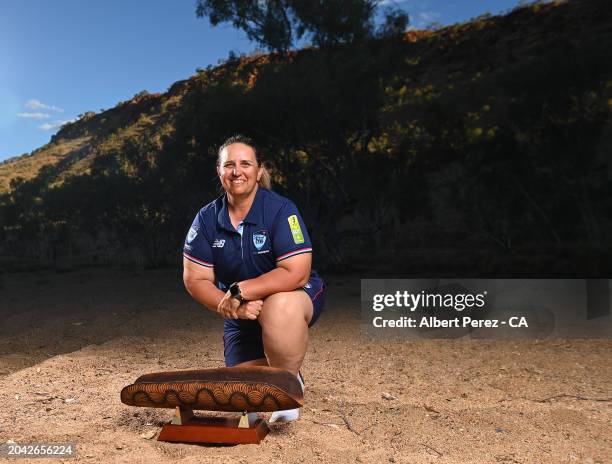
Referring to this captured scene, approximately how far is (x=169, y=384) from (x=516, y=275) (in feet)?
34.6

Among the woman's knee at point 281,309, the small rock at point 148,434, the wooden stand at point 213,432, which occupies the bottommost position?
the small rock at point 148,434

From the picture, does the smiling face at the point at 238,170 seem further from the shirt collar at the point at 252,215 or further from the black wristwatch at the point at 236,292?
the black wristwatch at the point at 236,292

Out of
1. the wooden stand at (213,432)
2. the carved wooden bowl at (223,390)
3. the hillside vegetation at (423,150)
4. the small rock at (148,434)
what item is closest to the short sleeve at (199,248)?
the carved wooden bowl at (223,390)

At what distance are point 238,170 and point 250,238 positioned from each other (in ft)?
1.22

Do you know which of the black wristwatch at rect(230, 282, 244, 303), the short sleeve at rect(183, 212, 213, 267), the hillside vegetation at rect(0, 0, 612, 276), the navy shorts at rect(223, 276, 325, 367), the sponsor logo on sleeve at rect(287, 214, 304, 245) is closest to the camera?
the black wristwatch at rect(230, 282, 244, 303)

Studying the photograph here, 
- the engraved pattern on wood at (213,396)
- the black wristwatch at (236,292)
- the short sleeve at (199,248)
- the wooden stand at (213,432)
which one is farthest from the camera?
the short sleeve at (199,248)

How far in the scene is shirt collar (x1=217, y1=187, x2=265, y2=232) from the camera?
3.21 m

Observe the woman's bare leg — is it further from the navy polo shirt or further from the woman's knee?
the navy polo shirt

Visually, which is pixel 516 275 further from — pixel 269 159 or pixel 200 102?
pixel 200 102

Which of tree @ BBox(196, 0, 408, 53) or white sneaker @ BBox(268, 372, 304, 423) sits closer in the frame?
white sneaker @ BBox(268, 372, 304, 423)

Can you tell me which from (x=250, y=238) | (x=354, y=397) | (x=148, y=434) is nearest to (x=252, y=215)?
(x=250, y=238)

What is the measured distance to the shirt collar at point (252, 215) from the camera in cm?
321
